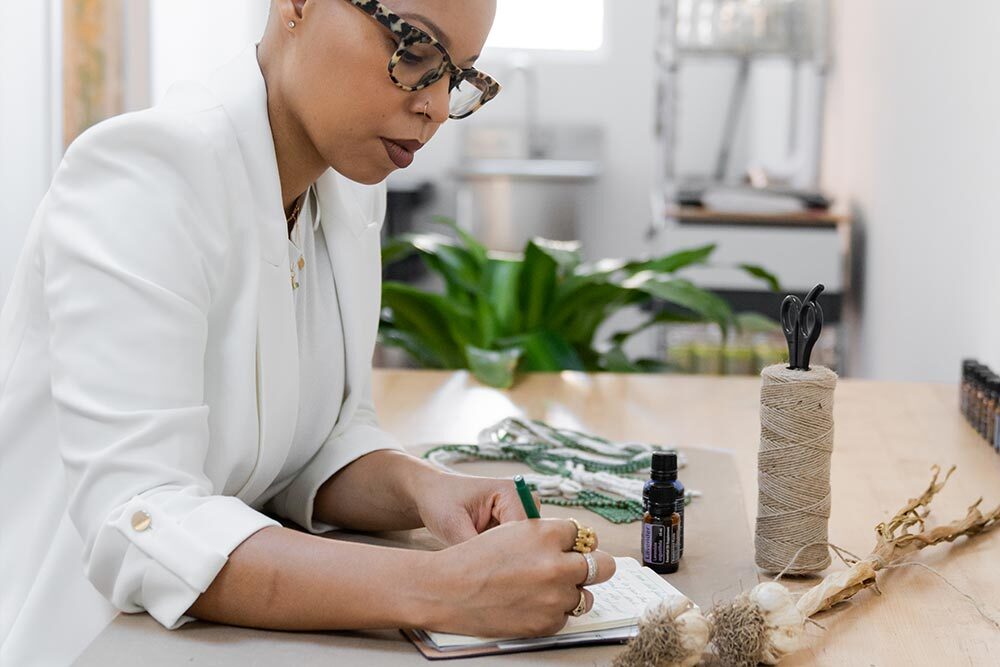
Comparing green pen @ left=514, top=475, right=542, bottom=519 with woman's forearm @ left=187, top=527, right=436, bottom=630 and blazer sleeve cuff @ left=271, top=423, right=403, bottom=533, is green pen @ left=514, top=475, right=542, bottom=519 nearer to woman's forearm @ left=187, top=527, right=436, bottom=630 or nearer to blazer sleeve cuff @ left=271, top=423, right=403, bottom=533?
woman's forearm @ left=187, top=527, right=436, bottom=630

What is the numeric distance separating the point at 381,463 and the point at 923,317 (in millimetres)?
1605

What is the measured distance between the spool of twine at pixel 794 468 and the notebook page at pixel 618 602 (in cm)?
12

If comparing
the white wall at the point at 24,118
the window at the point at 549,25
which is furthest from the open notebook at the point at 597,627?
the window at the point at 549,25

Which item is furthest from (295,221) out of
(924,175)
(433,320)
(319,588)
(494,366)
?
(924,175)

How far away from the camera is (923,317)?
8.09ft

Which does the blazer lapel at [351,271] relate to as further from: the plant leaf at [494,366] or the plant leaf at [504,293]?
the plant leaf at [504,293]

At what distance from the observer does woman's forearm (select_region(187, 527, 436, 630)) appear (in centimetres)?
88

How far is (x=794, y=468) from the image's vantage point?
1057 mm

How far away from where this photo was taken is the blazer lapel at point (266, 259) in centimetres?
102

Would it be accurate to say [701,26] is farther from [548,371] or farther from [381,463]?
[381,463]

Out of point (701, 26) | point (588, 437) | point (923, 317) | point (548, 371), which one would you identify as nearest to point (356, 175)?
point (588, 437)

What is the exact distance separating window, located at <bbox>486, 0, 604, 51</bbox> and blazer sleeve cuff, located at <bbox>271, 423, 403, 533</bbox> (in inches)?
152

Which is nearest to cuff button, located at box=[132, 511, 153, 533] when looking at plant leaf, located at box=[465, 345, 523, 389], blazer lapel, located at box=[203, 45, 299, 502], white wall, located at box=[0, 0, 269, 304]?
blazer lapel, located at box=[203, 45, 299, 502]

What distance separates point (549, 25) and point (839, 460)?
3.70 meters
